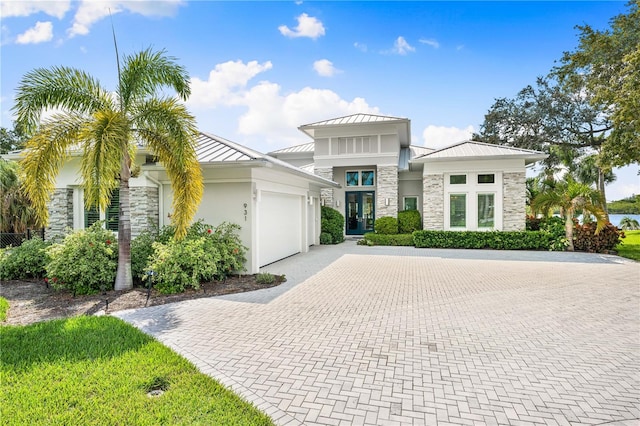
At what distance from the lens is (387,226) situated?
19.7m

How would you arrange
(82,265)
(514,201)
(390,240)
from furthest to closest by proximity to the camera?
(390,240), (514,201), (82,265)

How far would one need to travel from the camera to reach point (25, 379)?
13.4 ft

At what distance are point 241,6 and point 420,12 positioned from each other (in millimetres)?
5979

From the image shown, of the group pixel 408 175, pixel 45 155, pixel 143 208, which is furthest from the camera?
pixel 408 175

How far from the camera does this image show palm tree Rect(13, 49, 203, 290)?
732 centimetres

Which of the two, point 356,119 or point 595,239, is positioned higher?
point 356,119

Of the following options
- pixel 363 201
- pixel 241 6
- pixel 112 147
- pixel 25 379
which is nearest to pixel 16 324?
pixel 25 379

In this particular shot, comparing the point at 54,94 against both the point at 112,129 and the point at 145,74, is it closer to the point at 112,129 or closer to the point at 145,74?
the point at 112,129

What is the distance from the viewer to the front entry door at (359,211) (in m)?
23.1

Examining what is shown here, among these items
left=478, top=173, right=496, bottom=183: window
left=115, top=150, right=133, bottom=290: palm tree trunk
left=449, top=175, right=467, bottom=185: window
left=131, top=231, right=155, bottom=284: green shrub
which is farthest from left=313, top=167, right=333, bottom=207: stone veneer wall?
left=115, top=150, right=133, bottom=290: palm tree trunk

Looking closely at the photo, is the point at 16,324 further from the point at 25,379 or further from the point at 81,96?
the point at 81,96

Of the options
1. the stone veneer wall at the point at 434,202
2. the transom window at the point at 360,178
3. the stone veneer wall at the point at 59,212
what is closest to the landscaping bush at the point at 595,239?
the stone veneer wall at the point at 434,202

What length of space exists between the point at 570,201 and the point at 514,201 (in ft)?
7.92

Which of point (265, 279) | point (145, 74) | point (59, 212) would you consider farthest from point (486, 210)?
point (59, 212)
